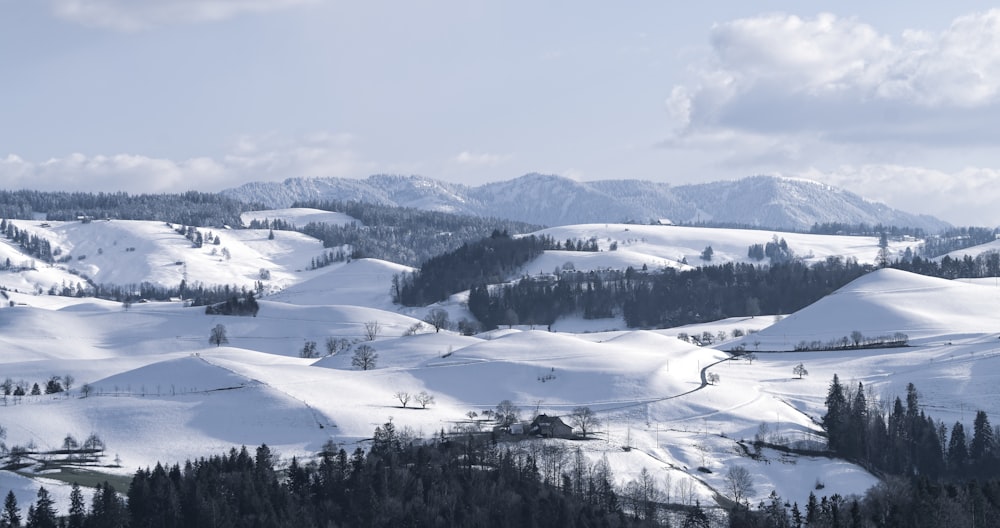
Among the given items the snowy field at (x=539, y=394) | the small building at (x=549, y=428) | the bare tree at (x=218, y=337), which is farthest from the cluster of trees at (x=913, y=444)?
the bare tree at (x=218, y=337)

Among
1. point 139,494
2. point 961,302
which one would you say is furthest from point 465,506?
point 961,302

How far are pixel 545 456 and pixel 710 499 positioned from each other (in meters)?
14.7

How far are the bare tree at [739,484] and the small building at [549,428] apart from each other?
53.4ft

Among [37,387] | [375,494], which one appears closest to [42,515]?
[375,494]

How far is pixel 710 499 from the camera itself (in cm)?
9819

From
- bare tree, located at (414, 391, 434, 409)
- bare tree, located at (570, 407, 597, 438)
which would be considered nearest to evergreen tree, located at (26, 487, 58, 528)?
bare tree, located at (414, 391, 434, 409)

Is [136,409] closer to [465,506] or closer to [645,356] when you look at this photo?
[465,506]

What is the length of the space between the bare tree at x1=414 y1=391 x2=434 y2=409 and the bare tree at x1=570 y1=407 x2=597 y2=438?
16.3 meters

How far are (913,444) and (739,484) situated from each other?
25.0m

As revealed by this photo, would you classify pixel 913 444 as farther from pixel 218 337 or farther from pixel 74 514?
pixel 218 337

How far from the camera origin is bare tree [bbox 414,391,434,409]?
129 m

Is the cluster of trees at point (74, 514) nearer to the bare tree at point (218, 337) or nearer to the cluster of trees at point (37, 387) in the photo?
the cluster of trees at point (37, 387)

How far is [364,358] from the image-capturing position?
15775cm

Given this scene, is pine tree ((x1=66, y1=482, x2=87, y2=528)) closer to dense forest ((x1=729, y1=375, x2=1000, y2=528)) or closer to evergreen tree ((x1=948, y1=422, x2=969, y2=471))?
dense forest ((x1=729, y1=375, x2=1000, y2=528))
